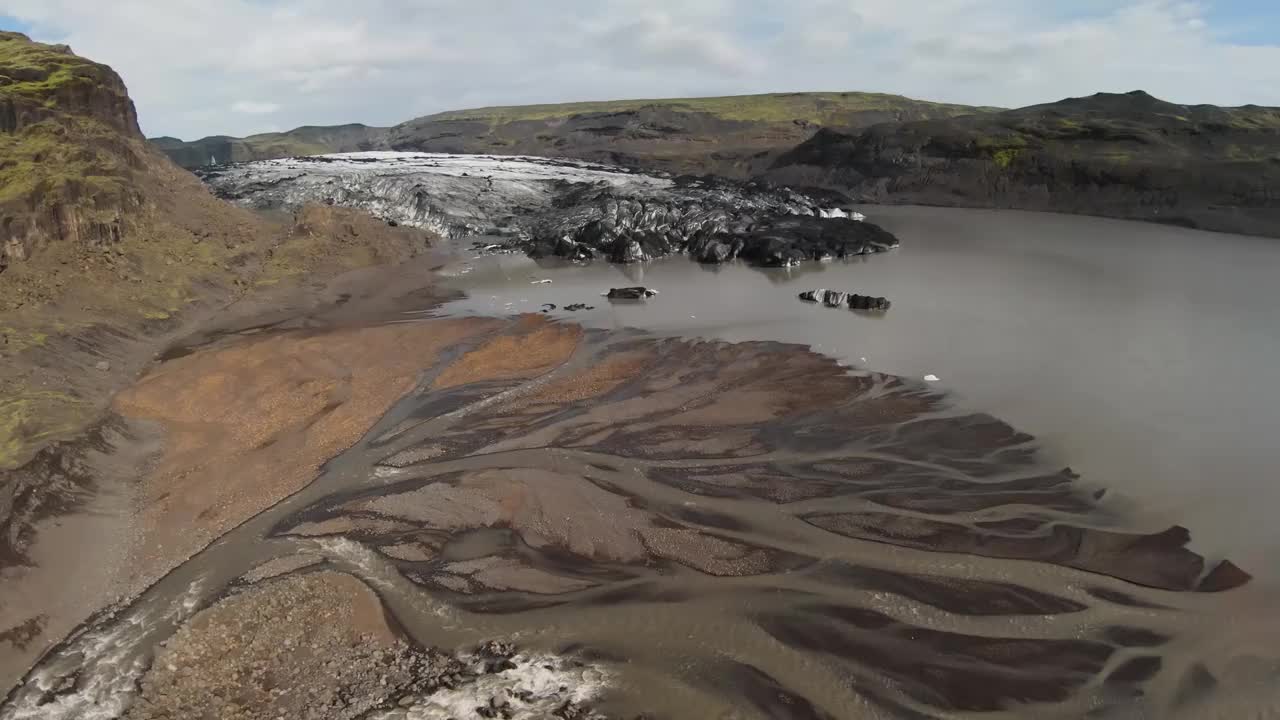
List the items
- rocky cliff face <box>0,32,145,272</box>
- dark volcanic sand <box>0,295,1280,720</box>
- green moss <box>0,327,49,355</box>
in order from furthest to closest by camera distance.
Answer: rocky cliff face <box>0,32,145,272</box>, green moss <box>0,327,49,355</box>, dark volcanic sand <box>0,295,1280,720</box>

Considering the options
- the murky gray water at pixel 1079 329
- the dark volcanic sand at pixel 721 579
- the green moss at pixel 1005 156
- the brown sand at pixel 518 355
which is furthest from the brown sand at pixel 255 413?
the green moss at pixel 1005 156

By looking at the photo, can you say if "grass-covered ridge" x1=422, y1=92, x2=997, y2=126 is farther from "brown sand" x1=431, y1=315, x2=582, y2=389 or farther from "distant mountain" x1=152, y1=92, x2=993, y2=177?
"brown sand" x1=431, y1=315, x2=582, y2=389

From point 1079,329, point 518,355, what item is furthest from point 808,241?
point 518,355

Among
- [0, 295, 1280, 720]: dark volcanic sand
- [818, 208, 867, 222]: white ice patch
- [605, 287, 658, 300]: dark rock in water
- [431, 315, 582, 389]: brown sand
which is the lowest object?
[0, 295, 1280, 720]: dark volcanic sand

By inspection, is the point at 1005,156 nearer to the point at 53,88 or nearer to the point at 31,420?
the point at 53,88

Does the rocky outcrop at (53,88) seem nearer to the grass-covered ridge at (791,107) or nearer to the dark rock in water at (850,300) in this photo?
the dark rock in water at (850,300)

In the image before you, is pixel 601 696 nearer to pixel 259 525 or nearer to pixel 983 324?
pixel 259 525

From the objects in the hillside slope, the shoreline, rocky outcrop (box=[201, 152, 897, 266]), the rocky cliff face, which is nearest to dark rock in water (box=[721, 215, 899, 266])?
rocky outcrop (box=[201, 152, 897, 266])
